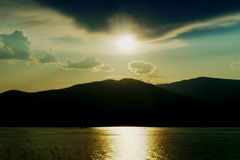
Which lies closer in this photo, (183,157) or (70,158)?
(70,158)

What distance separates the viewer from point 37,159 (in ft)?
370

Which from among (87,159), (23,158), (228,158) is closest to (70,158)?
(87,159)

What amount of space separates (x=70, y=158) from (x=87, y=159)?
5278 mm

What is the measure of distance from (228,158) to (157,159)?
21.7 m

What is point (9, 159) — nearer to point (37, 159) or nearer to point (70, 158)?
point (37, 159)

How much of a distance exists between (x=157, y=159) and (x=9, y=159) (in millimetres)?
44110

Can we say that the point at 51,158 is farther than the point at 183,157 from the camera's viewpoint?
No

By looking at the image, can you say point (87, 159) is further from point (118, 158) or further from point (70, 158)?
point (118, 158)

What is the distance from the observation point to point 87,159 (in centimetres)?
11850

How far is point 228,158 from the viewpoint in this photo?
12469 cm

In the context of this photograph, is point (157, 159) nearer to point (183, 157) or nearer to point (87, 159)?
point (183, 157)

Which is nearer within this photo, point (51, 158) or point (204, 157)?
point (51, 158)

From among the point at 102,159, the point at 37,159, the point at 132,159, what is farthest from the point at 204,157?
the point at 37,159

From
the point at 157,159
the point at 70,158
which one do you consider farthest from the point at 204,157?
the point at 70,158
